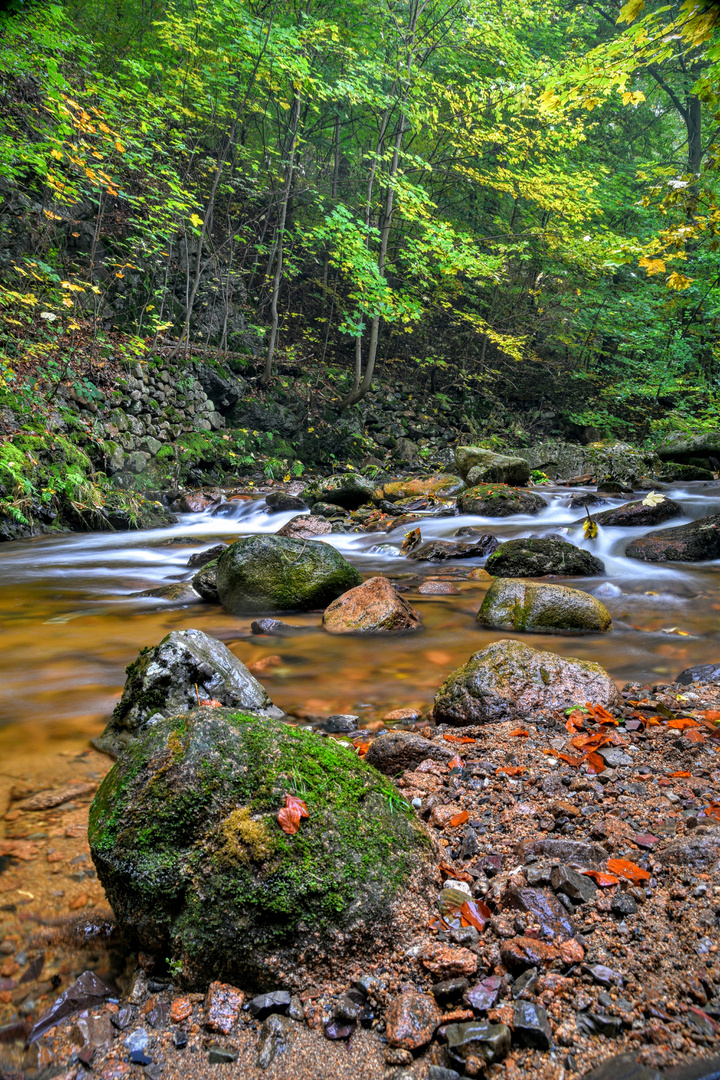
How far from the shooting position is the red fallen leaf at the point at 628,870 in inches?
67.9

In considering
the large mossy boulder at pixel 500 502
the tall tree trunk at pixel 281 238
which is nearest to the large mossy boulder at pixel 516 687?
the large mossy boulder at pixel 500 502

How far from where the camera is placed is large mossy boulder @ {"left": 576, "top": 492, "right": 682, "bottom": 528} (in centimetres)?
957

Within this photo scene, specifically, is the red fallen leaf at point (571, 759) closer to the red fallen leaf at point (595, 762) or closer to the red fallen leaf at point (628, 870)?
the red fallen leaf at point (595, 762)

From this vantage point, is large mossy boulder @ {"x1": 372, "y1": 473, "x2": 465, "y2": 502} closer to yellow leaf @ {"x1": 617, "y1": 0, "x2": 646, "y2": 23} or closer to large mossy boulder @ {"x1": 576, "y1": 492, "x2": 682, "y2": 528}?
large mossy boulder @ {"x1": 576, "y1": 492, "x2": 682, "y2": 528}

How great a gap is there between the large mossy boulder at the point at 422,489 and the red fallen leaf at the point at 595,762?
1003 centimetres

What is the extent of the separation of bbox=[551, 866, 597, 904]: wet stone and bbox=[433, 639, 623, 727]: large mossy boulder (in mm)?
1468

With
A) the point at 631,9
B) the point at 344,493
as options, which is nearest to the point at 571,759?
the point at 631,9

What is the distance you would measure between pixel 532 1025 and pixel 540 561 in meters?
6.11

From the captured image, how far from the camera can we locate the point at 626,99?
165 inches

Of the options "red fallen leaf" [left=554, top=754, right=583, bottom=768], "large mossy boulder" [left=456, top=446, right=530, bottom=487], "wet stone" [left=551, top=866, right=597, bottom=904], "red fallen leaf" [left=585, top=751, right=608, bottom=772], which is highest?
"large mossy boulder" [left=456, top=446, right=530, bottom=487]

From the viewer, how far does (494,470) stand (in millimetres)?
13227

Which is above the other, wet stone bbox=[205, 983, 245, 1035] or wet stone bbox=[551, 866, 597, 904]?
wet stone bbox=[551, 866, 597, 904]

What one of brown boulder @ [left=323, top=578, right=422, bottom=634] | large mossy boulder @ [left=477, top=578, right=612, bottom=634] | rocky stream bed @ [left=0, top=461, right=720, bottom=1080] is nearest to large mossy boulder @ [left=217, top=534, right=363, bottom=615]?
brown boulder @ [left=323, top=578, right=422, bottom=634]

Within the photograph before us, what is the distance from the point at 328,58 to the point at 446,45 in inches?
120
